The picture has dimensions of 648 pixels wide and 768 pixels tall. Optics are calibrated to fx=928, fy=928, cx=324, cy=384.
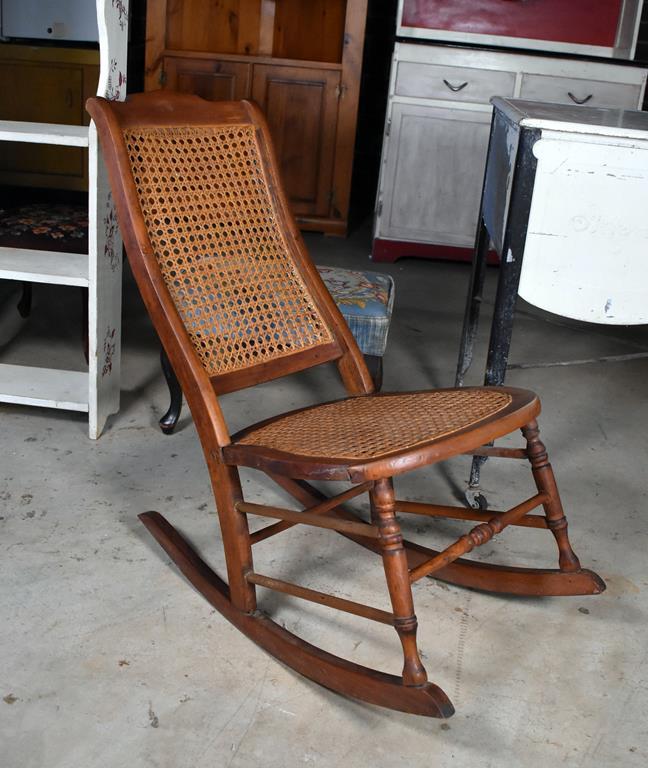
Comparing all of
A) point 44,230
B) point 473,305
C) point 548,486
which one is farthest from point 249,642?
point 44,230

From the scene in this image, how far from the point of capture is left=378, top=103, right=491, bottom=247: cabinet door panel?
3969 mm

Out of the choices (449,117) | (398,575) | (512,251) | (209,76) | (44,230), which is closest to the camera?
(398,575)

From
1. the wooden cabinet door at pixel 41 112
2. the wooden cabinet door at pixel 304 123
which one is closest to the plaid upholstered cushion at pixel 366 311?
the wooden cabinet door at pixel 304 123

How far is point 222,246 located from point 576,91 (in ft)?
8.57

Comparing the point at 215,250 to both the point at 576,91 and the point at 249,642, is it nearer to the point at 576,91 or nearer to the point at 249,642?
the point at 249,642

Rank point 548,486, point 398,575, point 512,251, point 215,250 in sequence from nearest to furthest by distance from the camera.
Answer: point 398,575 < point 548,486 < point 215,250 < point 512,251

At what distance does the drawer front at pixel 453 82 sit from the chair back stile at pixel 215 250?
2188mm

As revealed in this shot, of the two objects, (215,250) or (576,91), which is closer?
(215,250)

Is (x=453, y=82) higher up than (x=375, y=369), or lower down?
higher up

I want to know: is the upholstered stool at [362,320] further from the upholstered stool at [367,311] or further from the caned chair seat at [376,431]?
the caned chair seat at [376,431]

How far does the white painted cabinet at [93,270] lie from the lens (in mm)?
2092

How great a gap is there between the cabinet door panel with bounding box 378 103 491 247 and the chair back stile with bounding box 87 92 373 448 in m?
2.22

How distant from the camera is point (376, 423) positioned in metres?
1.56

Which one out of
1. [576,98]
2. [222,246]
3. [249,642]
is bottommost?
[249,642]
